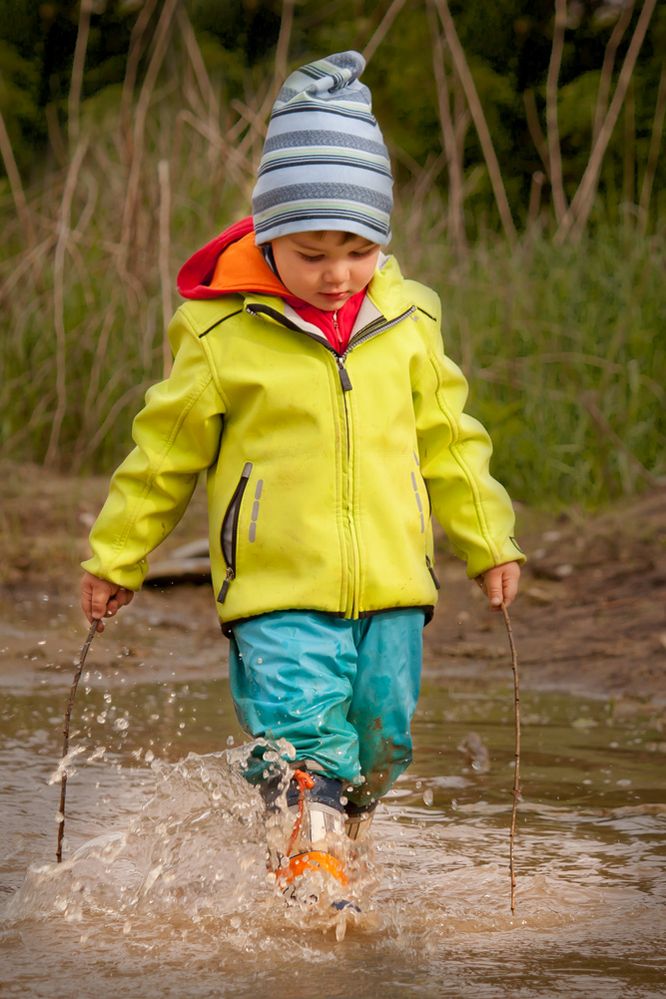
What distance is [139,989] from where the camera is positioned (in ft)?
8.11

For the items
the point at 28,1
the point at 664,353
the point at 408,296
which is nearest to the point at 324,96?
the point at 408,296

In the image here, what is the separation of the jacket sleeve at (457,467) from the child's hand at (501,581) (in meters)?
0.02

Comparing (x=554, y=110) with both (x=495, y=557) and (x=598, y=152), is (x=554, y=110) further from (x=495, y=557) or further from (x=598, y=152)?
(x=495, y=557)

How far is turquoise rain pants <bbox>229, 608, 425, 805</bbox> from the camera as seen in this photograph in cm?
286

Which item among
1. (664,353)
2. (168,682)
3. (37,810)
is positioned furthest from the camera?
(664,353)

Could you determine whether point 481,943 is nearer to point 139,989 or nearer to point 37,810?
point 139,989

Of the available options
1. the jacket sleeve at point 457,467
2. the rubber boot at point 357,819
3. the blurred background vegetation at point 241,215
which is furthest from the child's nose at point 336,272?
the blurred background vegetation at point 241,215

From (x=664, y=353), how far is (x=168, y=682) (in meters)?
3.39

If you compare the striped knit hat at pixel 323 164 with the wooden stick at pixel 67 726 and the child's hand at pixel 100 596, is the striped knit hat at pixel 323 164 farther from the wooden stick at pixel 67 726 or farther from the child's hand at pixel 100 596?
the wooden stick at pixel 67 726

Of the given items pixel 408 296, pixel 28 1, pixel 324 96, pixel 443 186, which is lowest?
pixel 408 296

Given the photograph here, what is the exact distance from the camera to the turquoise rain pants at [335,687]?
2.86 meters

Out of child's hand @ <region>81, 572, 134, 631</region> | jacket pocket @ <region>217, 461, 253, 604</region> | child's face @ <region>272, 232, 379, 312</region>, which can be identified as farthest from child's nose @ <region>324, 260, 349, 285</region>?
child's hand @ <region>81, 572, 134, 631</region>

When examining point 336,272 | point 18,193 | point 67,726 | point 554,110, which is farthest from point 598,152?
point 67,726

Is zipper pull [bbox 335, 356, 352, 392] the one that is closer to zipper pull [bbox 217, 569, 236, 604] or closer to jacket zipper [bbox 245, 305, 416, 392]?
jacket zipper [bbox 245, 305, 416, 392]
